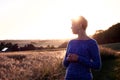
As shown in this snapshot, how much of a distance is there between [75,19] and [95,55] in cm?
59

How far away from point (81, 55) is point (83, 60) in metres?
0.10

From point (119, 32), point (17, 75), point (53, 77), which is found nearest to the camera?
point (17, 75)

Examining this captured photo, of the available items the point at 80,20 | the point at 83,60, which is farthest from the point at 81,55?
the point at 80,20

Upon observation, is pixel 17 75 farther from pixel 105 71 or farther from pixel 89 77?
pixel 89 77

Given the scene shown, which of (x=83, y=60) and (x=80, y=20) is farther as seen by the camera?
(x=80, y=20)

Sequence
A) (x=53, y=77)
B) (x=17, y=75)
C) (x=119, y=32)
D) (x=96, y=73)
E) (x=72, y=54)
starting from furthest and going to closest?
(x=119, y=32), (x=96, y=73), (x=53, y=77), (x=17, y=75), (x=72, y=54)

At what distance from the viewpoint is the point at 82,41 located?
213 inches

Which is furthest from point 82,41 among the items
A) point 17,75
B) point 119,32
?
point 119,32

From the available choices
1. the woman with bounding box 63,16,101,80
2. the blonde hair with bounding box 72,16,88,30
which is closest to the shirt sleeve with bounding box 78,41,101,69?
the woman with bounding box 63,16,101,80

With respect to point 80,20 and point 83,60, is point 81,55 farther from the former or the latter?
point 80,20

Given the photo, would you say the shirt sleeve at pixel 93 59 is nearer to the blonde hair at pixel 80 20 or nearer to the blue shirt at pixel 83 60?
the blue shirt at pixel 83 60

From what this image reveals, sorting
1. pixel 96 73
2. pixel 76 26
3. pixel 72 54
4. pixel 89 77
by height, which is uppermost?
pixel 76 26

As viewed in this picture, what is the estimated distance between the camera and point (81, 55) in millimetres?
5332

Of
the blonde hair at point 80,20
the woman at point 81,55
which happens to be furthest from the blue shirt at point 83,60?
the blonde hair at point 80,20
